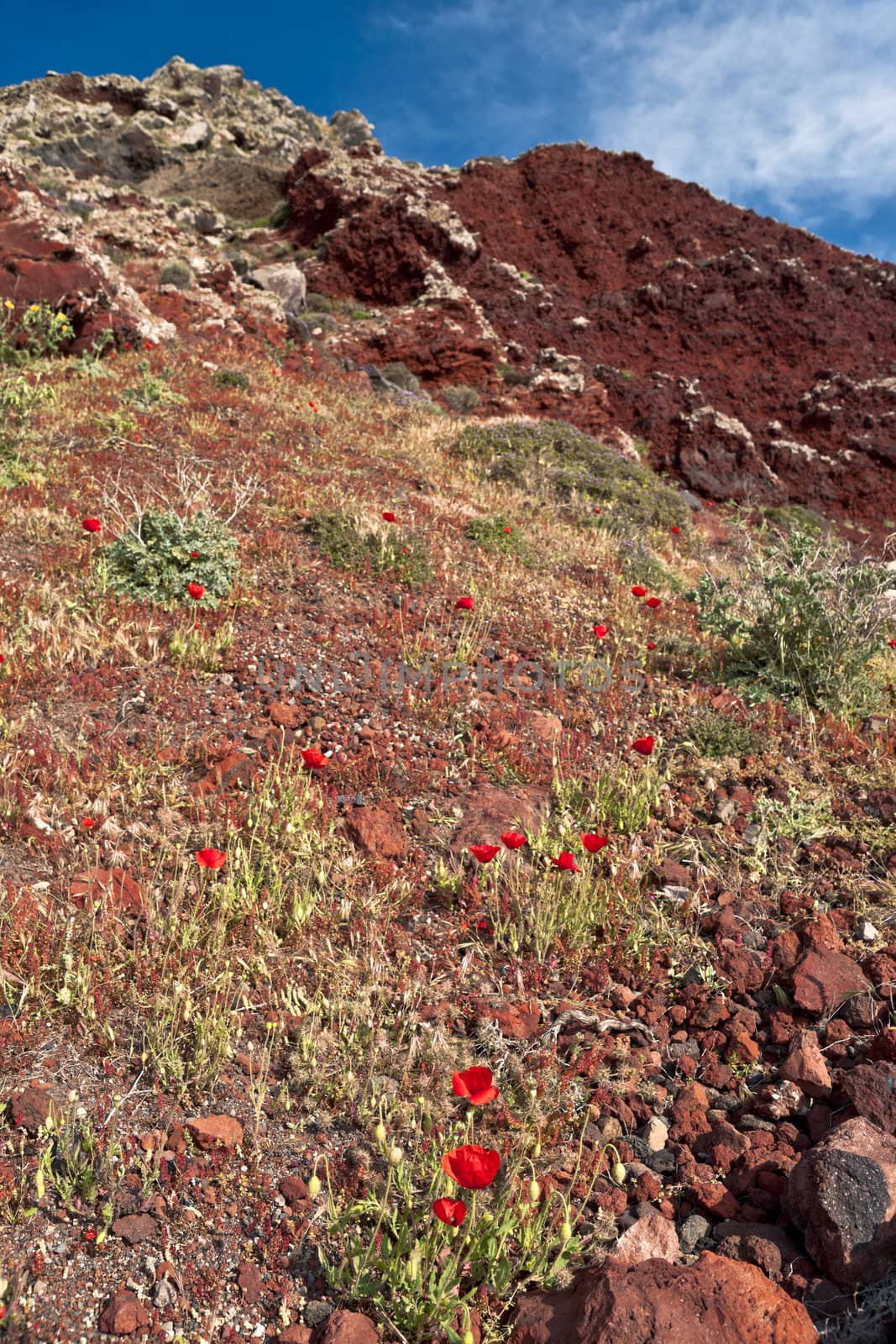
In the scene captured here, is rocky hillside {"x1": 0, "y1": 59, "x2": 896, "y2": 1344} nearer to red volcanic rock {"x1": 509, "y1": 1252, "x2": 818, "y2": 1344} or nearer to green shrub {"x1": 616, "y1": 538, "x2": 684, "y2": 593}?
red volcanic rock {"x1": 509, "y1": 1252, "x2": 818, "y2": 1344}

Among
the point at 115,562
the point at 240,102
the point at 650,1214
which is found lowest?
the point at 650,1214

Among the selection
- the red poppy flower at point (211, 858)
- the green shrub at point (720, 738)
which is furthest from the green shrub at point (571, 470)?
the red poppy flower at point (211, 858)

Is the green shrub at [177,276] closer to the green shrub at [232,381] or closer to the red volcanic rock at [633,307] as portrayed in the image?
the red volcanic rock at [633,307]

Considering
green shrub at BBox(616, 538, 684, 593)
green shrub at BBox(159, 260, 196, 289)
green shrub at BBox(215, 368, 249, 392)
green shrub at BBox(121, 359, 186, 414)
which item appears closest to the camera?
green shrub at BBox(616, 538, 684, 593)

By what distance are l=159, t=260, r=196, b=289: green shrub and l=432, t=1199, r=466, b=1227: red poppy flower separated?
16.1 metres

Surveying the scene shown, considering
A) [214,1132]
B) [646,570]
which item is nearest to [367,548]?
[646,570]

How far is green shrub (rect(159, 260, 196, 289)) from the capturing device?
14375mm

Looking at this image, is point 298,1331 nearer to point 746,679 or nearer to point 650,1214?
point 650,1214

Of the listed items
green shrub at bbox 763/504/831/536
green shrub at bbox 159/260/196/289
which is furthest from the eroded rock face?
green shrub at bbox 763/504/831/536

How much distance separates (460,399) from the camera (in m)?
14.8

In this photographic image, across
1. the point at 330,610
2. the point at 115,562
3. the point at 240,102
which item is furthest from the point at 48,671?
the point at 240,102

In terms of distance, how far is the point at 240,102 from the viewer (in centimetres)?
3906

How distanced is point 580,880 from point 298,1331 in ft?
5.62

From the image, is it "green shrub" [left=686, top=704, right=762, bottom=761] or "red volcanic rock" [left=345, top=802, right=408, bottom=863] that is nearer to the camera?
"red volcanic rock" [left=345, top=802, right=408, bottom=863]
